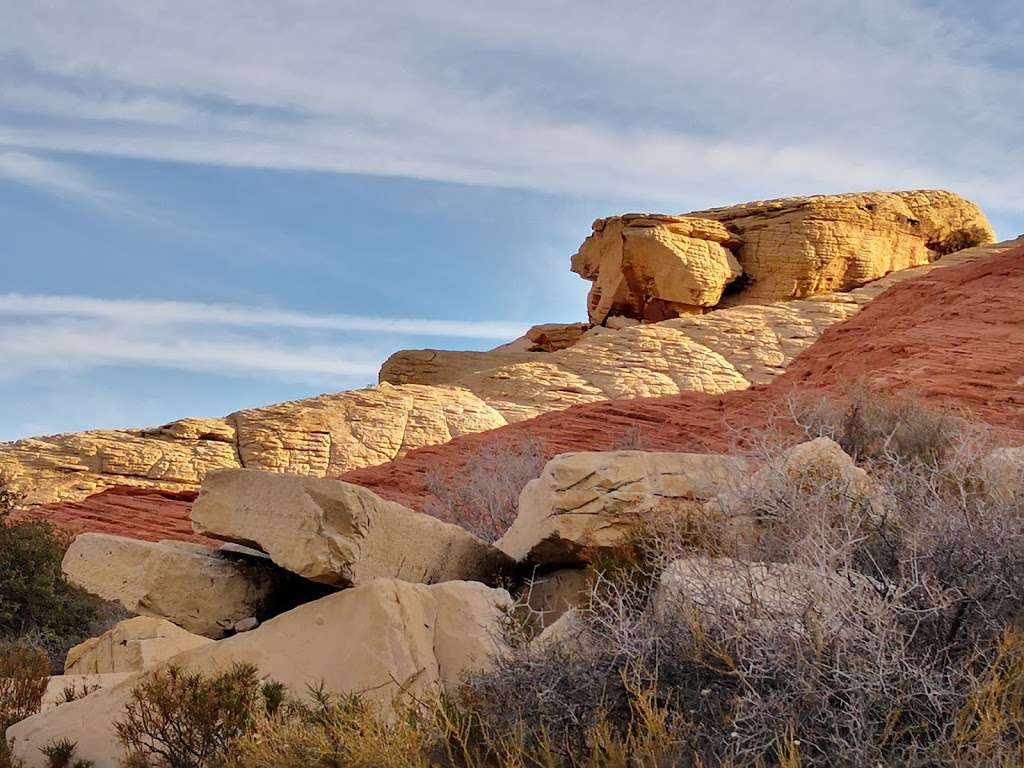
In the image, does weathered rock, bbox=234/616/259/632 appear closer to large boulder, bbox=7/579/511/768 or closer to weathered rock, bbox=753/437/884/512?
large boulder, bbox=7/579/511/768

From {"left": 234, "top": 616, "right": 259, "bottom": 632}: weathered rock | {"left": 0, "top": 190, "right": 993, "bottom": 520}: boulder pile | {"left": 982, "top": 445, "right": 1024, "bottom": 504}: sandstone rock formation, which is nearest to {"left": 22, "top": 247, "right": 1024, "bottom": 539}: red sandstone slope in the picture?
{"left": 0, "top": 190, "right": 993, "bottom": 520}: boulder pile

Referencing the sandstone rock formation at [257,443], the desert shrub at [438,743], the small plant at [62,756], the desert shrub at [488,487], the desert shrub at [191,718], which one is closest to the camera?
the desert shrub at [438,743]

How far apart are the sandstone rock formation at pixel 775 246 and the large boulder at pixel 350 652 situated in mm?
40973

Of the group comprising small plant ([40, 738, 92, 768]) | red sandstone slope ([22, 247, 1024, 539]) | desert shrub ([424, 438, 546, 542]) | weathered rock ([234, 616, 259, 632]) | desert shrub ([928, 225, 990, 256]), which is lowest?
small plant ([40, 738, 92, 768])

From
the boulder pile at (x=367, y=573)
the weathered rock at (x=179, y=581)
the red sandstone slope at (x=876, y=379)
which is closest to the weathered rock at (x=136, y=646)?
the boulder pile at (x=367, y=573)

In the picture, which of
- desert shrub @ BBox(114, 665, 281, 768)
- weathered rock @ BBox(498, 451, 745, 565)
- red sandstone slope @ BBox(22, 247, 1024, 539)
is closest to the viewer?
desert shrub @ BBox(114, 665, 281, 768)

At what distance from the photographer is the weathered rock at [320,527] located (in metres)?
6.93

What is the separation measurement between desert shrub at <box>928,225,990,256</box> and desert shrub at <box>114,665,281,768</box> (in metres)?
48.5

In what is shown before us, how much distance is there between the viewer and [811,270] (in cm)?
4597

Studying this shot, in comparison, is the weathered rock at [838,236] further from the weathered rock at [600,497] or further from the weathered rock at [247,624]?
the weathered rock at [247,624]

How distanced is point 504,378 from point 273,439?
7.63 meters

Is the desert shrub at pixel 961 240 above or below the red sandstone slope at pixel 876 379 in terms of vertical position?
above

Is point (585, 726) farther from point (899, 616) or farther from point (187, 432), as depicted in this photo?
point (187, 432)

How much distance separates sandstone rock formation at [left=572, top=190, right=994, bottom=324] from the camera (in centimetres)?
4612
